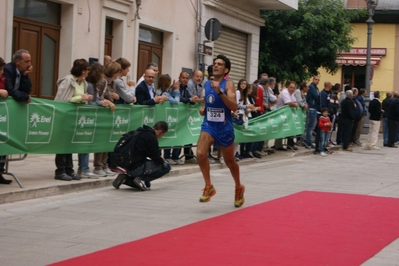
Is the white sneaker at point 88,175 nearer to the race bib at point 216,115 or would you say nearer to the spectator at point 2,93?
the spectator at point 2,93

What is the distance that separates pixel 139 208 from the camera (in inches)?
433

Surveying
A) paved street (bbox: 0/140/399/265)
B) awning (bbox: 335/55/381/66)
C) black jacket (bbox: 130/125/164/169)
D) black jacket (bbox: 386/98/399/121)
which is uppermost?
awning (bbox: 335/55/381/66)

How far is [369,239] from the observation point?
905cm

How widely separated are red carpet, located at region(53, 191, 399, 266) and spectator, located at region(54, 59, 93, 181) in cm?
322

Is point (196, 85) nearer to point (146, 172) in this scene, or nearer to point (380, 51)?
point (146, 172)

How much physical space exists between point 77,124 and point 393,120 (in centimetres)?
1768

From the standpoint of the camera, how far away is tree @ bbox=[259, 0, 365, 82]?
32312 millimetres

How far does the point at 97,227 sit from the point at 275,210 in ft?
9.20

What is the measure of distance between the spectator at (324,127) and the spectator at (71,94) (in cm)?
1032

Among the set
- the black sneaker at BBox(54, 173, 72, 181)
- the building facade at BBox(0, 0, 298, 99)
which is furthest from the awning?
the black sneaker at BBox(54, 173, 72, 181)

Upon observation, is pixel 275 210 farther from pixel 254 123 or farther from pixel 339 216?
pixel 254 123

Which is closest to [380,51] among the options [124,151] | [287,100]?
[287,100]

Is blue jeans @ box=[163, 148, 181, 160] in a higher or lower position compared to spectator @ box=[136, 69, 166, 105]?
lower

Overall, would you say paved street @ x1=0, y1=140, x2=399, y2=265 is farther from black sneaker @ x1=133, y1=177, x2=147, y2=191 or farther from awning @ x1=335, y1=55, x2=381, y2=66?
awning @ x1=335, y1=55, x2=381, y2=66
